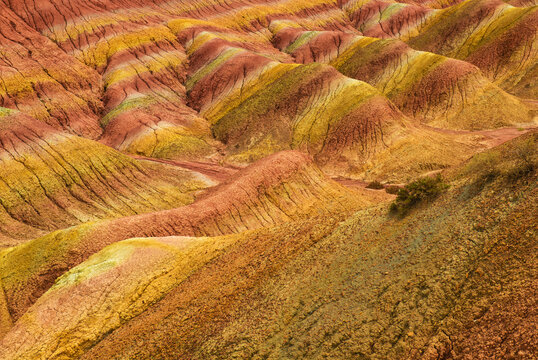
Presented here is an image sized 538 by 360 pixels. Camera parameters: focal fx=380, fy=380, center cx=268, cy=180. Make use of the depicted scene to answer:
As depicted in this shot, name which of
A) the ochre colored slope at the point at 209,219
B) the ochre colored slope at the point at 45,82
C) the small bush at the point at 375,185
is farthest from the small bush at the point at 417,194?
the ochre colored slope at the point at 45,82

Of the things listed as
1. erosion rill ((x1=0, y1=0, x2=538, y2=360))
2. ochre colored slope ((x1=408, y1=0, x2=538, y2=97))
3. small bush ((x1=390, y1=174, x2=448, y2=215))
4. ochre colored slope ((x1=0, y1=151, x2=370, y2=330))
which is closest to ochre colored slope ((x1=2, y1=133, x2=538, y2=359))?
erosion rill ((x1=0, y1=0, x2=538, y2=360))

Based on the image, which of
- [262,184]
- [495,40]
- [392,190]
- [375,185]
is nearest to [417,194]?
[262,184]

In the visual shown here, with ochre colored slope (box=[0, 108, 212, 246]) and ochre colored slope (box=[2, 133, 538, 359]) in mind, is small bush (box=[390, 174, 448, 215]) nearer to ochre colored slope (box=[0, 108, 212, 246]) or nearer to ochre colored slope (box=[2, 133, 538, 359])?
ochre colored slope (box=[2, 133, 538, 359])

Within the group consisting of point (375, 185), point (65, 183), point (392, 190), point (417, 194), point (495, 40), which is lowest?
point (375, 185)

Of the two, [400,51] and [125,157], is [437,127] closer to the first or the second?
[400,51]

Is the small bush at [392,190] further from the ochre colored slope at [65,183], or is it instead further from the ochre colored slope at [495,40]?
the ochre colored slope at [495,40]

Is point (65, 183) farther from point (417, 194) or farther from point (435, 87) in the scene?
point (435, 87)

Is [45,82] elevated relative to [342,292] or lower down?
elevated

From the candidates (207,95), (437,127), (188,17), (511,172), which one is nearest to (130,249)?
(511,172)
